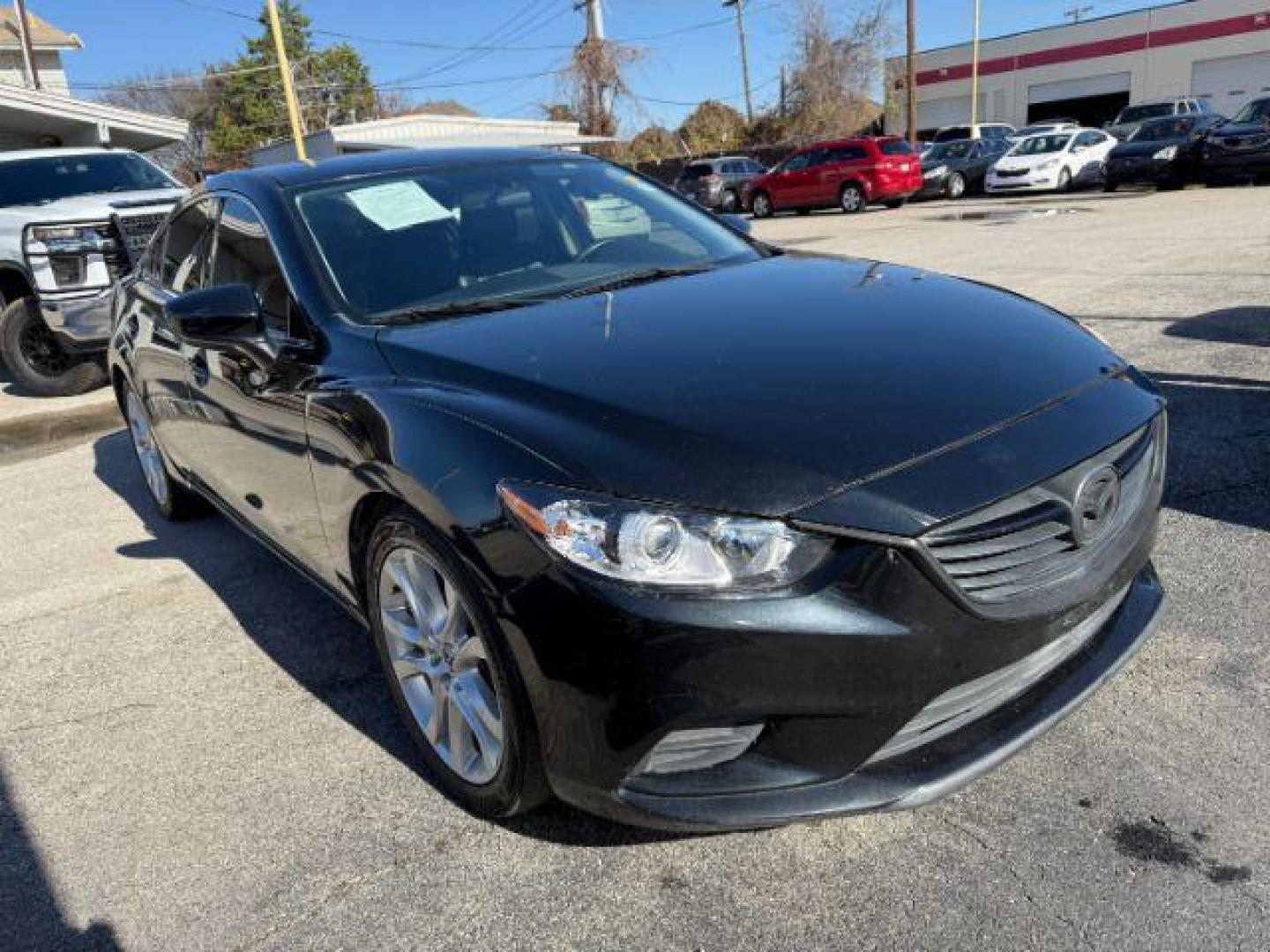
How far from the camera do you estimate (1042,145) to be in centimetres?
2333

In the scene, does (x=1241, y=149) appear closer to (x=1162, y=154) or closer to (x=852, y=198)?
(x=1162, y=154)

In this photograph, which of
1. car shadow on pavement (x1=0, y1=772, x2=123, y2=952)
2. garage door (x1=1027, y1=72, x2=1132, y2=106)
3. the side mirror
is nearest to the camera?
car shadow on pavement (x1=0, y1=772, x2=123, y2=952)

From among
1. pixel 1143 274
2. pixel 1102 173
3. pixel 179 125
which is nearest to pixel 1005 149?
pixel 1102 173

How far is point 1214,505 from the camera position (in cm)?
394

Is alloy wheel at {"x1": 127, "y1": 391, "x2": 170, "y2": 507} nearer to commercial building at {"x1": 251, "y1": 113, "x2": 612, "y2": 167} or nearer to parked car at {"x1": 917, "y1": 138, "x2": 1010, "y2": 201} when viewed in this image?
parked car at {"x1": 917, "y1": 138, "x2": 1010, "y2": 201}

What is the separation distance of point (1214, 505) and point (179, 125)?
64.9 ft

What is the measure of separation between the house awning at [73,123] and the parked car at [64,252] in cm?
829

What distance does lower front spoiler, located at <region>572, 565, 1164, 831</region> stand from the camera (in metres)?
1.95

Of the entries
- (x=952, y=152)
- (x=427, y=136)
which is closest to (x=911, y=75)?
(x=952, y=152)

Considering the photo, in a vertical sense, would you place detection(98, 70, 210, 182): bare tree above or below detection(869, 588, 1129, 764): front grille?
above

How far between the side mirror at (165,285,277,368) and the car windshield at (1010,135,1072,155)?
23677 millimetres

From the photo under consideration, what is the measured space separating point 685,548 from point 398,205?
78.6 inches

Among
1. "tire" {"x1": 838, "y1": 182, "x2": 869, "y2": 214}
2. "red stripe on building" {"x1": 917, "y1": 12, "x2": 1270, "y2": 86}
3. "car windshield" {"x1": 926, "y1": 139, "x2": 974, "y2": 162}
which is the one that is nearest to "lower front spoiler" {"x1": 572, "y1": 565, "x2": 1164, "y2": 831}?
"tire" {"x1": 838, "y1": 182, "x2": 869, "y2": 214}

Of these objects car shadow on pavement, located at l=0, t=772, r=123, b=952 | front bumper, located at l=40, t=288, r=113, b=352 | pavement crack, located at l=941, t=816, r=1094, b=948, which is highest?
front bumper, located at l=40, t=288, r=113, b=352
